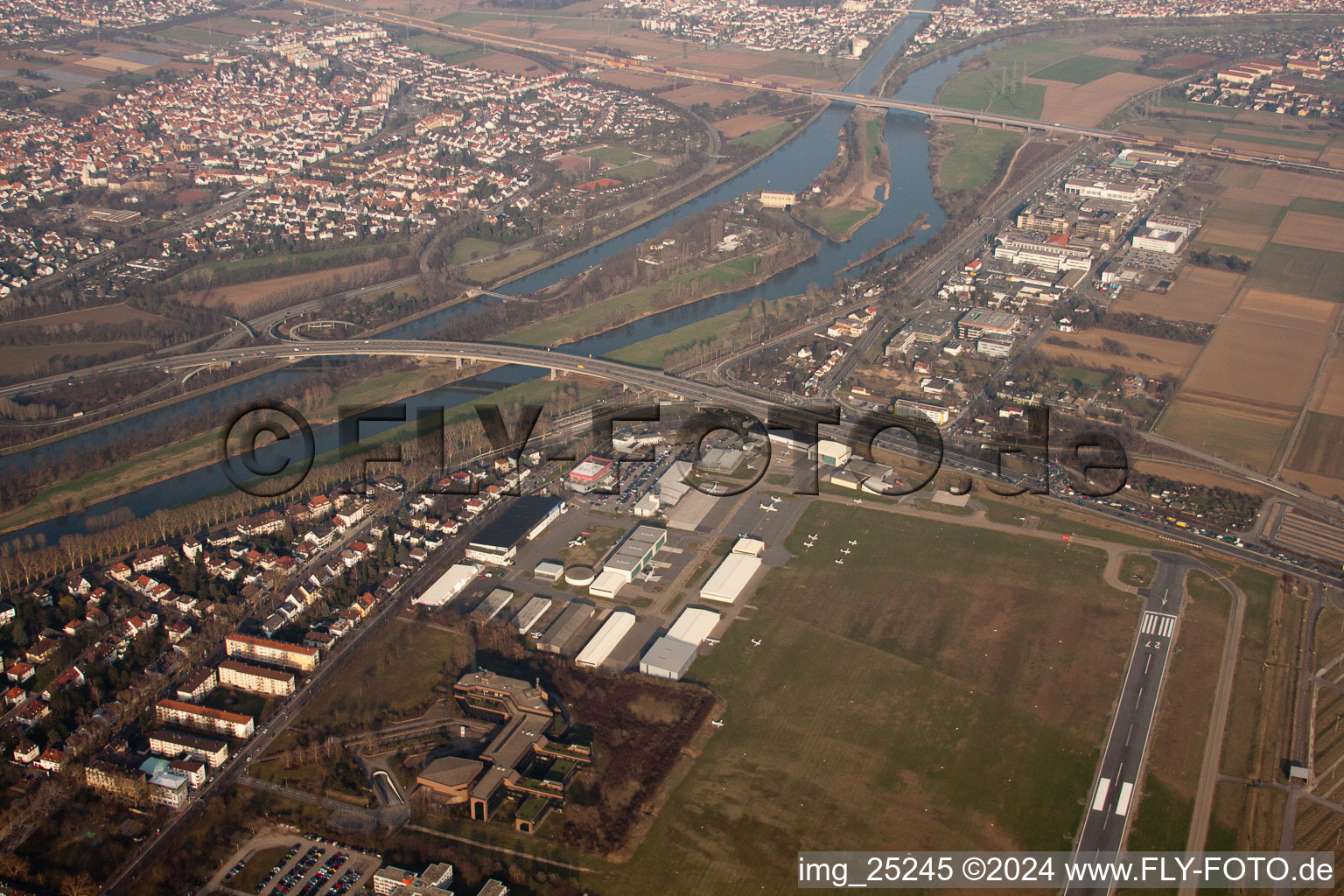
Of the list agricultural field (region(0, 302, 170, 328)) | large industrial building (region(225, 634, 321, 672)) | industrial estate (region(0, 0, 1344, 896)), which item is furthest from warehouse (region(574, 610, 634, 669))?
A: agricultural field (region(0, 302, 170, 328))

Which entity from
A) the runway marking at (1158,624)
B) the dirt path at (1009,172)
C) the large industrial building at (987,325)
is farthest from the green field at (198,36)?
the runway marking at (1158,624)

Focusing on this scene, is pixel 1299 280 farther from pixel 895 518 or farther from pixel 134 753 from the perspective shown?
pixel 134 753

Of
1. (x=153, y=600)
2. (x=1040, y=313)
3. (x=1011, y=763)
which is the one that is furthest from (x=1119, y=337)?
(x=153, y=600)

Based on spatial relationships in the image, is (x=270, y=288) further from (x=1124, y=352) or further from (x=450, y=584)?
(x=1124, y=352)

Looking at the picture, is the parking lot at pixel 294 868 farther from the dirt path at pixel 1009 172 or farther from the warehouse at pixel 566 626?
the dirt path at pixel 1009 172

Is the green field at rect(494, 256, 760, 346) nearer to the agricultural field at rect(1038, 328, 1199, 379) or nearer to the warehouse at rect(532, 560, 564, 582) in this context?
the agricultural field at rect(1038, 328, 1199, 379)

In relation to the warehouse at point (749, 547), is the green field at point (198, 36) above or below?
above
